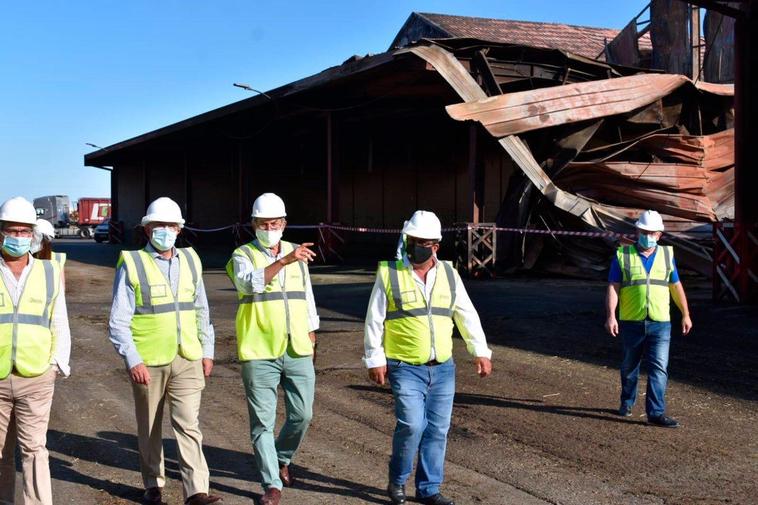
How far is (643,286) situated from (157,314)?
14.4 feet

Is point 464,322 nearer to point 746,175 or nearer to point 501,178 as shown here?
point 746,175

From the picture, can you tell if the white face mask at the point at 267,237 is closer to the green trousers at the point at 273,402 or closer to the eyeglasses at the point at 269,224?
the eyeglasses at the point at 269,224

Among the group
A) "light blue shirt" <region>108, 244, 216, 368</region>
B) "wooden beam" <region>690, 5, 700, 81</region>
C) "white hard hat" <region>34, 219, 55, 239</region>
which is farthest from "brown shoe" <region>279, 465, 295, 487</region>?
"wooden beam" <region>690, 5, 700, 81</region>

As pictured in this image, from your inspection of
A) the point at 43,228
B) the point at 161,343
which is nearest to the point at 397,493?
the point at 161,343

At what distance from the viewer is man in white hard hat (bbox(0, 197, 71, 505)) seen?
15.8 feet

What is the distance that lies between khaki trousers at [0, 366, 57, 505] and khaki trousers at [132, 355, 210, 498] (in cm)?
62

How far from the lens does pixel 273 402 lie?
5461 millimetres

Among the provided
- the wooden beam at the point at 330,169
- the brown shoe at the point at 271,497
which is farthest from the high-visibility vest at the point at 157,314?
the wooden beam at the point at 330,169

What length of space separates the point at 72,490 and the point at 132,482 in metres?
0.40

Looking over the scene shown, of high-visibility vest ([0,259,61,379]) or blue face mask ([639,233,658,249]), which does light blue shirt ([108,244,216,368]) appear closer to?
high-visibility vest ([0,259,61,379])

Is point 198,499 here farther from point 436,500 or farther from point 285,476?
point 436,500

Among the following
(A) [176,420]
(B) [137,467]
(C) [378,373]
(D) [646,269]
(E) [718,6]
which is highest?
(E) [718,6]

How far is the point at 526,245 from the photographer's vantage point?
836 inches

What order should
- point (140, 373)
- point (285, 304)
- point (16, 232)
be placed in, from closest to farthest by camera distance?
point (16, 232) < point (140, 373) < point (285, 304)
